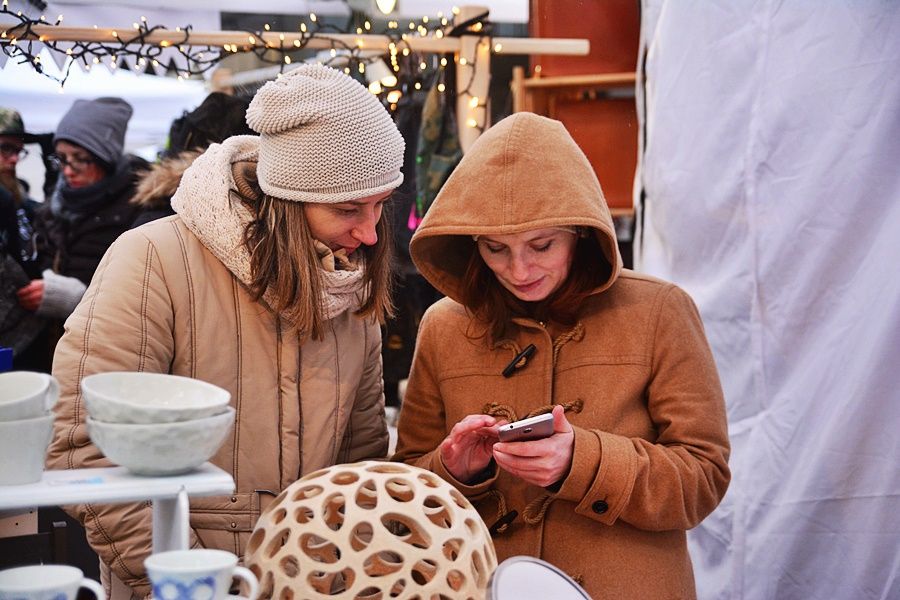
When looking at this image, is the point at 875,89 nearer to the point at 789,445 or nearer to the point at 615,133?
the point at 789,445

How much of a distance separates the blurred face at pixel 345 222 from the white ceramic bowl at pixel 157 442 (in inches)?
30.6

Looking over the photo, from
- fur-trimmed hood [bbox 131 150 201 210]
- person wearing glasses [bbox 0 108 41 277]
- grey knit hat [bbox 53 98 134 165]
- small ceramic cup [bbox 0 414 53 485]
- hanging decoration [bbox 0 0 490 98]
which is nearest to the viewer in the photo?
small ceramic cup [bbox 0 414 53 485]

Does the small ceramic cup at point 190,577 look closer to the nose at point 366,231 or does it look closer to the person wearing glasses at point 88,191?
the nose at point 366,231

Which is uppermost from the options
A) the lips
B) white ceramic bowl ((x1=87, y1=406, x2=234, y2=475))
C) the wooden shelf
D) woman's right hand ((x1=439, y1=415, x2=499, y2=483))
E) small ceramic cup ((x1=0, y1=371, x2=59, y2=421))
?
the wooden shelf

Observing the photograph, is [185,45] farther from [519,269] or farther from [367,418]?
[519,269]

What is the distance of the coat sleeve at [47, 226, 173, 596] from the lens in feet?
6.02

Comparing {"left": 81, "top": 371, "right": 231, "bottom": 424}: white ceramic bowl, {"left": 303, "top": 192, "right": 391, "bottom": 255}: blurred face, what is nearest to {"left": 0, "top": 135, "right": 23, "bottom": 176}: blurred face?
{"left": 303, "top": 192, "right": 391, "bottom": 255}: blurred face

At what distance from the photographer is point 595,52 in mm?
4941

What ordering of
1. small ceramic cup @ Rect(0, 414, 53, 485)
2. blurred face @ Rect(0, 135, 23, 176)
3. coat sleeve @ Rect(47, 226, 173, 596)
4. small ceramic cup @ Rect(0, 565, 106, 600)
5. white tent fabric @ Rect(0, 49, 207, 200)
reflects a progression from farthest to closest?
white tent fabric @ Rect(0, 49, 207, 200) < blurred face @ Rect(0, 135, 23, 176) < coat sleeve @ Rect(47, 226, 173, 596) < small ceramic cup @ Rect(0, 414, 53, 485) < small ceramic cup @ Rect(0, 565, 106, 600)

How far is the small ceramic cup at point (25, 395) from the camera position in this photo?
1320 millimetres

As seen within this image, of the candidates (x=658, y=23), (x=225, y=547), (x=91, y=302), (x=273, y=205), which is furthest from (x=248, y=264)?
(x=658, y=23)

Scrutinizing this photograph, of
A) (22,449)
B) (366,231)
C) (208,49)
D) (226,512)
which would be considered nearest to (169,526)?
(22,449)

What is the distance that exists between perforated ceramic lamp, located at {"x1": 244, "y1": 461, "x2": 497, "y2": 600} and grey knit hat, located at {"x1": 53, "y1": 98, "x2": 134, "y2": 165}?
3.24m

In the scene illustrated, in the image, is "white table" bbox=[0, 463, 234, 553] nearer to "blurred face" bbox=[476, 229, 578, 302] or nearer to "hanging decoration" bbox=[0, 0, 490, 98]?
"blurred face" bbox=[476, 229, 578, 302]
